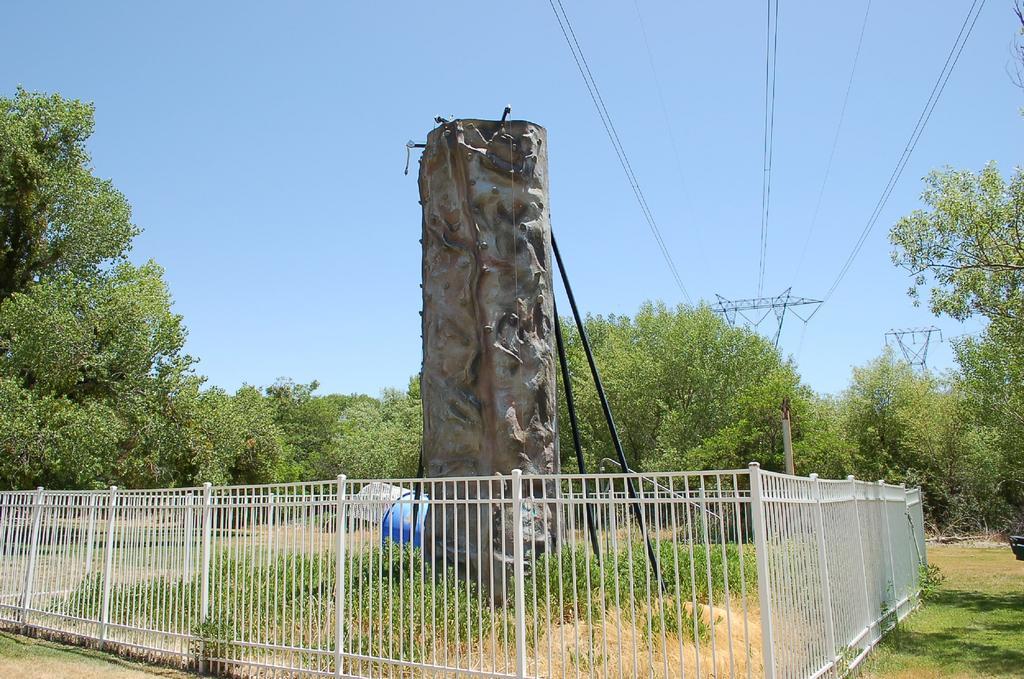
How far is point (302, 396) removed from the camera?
62.1 metres

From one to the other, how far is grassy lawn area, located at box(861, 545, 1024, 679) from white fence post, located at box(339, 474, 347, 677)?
5.06 m

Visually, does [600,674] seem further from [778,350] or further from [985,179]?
[778,350]

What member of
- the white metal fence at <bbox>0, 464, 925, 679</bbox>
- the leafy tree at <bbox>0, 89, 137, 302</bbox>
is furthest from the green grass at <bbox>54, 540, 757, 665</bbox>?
the leafy tree at <bbox>0, 89, 137, 302</bbox>

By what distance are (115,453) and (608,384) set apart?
20675 millimetres

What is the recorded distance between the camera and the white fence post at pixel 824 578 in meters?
6.99

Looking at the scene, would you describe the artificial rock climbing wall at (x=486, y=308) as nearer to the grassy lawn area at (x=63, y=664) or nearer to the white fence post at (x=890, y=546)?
the grassy lawn area at (x=63, y=664)

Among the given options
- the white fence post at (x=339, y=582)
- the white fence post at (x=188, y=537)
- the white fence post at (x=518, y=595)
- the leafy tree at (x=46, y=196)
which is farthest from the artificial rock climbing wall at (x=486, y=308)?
the leafy tree at (x=46, y=196)

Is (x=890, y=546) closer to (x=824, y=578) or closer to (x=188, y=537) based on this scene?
(x=824, y=578)

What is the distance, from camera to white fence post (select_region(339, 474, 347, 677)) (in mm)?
7371

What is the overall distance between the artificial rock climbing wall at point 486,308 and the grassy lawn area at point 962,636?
4.09m

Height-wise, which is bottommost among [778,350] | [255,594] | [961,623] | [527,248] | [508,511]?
[961,623]

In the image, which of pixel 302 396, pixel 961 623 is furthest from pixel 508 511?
pixel 302 396

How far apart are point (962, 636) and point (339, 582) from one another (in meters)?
7.67

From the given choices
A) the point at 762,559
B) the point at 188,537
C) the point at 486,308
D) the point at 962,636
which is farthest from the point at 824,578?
the point at 188,537
